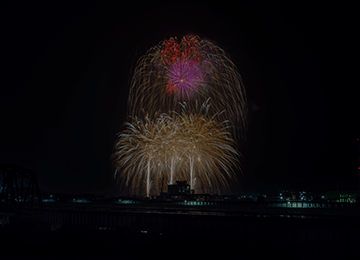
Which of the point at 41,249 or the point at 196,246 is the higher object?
the point at 196,246

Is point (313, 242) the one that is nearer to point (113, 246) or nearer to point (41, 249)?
point (113, 246)

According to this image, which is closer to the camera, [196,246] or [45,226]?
[196,246]

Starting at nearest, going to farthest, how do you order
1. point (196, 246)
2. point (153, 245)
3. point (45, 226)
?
1. point (196, 246)
2. point (153, 245)
3. point (45, 226)

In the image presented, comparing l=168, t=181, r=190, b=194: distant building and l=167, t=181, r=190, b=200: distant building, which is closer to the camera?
l=167, t=181, r=190, b=200: distant building

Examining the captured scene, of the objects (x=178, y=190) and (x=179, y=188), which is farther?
(x=179, y=188)

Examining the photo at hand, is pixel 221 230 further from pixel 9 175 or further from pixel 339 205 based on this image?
pixel 9 175

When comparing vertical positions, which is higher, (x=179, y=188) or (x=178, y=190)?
(x=179, y=188)

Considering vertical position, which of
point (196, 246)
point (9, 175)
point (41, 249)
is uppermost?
point (9, 175)

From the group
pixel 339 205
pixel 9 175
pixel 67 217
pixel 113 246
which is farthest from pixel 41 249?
pixel 339 205

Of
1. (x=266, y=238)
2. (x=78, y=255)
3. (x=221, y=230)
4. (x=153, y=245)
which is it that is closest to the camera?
(x=266, y=238)

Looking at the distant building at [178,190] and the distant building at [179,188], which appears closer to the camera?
the distant building at [178,190]
